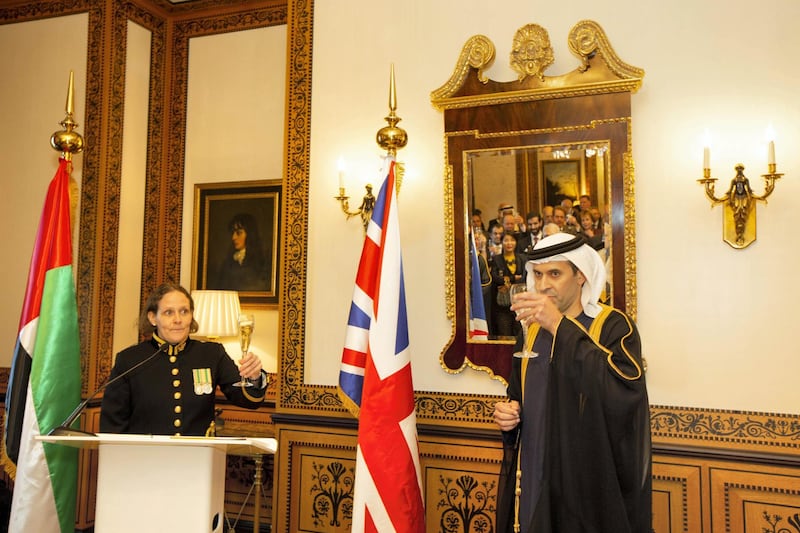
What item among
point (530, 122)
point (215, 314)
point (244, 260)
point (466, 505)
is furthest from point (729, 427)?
point (244, 260)

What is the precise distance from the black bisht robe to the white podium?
97cm

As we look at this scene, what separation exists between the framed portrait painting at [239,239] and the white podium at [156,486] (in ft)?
9.10

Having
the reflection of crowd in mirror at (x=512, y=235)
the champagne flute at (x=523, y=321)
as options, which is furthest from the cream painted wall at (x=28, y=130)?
the champagne flute at (x=523, y=321)

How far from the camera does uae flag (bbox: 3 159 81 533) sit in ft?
11.7

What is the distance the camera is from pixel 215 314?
458cm

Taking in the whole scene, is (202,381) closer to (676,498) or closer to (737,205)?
(676,498)

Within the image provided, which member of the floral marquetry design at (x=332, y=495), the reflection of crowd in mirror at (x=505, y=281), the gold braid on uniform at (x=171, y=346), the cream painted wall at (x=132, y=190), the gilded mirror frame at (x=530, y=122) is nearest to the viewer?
the gold braid on uniform at (x=171, y=346)

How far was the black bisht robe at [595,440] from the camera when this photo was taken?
2.20 metres

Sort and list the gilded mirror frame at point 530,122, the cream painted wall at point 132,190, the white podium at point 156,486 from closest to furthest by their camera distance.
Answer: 1. the white podium at point 156,486
2. the gilded mirror frame at point 530,122
3. the cream painted wall at point 132,190

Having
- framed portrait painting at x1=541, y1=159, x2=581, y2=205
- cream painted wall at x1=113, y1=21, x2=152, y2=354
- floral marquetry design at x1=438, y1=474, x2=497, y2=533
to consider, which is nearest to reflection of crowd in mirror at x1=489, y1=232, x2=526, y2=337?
framed portrait painting at x1=541, y1=159, x2=581, y2=205

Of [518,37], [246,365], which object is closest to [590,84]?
[518,37]

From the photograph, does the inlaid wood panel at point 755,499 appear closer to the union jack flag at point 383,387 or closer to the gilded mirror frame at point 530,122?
the gilded mirror frame at point 530,122

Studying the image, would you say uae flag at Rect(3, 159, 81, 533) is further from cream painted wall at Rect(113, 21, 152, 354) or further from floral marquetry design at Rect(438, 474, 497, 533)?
floral marquetry design at Rect(438, 474, 497, 533)

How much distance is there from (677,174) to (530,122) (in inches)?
29.6
